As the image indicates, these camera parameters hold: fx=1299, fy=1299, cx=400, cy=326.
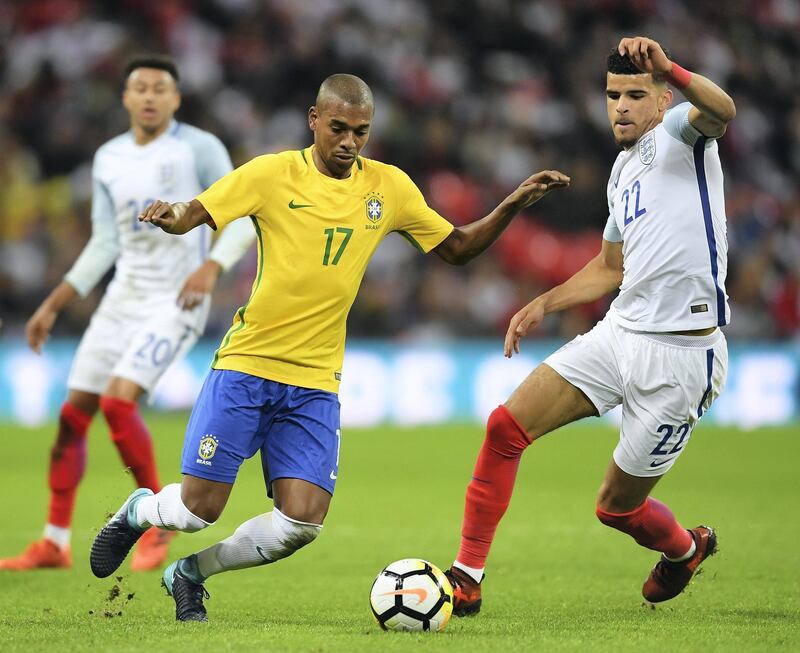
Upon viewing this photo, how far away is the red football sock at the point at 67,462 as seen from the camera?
7.52 metres

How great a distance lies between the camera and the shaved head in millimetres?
5309

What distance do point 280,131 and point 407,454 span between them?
6239 mm

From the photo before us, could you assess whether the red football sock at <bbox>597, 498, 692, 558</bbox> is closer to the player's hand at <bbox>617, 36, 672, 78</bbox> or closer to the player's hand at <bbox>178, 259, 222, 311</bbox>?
the player's hand at <bbox>617, 36, 672, 78</bbox>

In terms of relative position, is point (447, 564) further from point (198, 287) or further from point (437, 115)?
point (437, 115)

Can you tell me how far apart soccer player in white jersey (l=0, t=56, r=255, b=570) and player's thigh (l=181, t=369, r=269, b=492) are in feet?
6.78

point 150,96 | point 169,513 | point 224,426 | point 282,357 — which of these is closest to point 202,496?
point 169,513

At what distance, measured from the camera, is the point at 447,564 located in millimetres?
7258

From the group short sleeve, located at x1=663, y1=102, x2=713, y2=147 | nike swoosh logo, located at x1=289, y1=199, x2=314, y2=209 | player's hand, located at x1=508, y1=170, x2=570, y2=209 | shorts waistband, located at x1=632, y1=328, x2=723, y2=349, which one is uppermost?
short sleeve, located at x1=663, y1=102, x2=713, y2=147

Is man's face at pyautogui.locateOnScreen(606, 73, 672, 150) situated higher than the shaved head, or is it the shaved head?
man's face at pyautogui.locateOnScreen(606, 73, 672, 150)

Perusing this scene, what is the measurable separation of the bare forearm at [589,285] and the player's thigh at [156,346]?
2447 mm

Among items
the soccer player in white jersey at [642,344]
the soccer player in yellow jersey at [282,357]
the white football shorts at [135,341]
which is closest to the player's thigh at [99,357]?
the white football shorts at [135,341]

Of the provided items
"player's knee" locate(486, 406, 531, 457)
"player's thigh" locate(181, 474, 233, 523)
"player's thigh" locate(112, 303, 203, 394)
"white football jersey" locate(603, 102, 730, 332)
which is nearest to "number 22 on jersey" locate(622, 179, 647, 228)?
"white football jersey" locate(603, 102, 730, 332)

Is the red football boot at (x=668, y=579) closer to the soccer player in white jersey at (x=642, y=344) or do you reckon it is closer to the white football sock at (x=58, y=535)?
the soccer player in white jersey at (x=642, y=344)

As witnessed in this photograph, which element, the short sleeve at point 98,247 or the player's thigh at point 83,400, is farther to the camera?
the short sleeve at point 98,247
